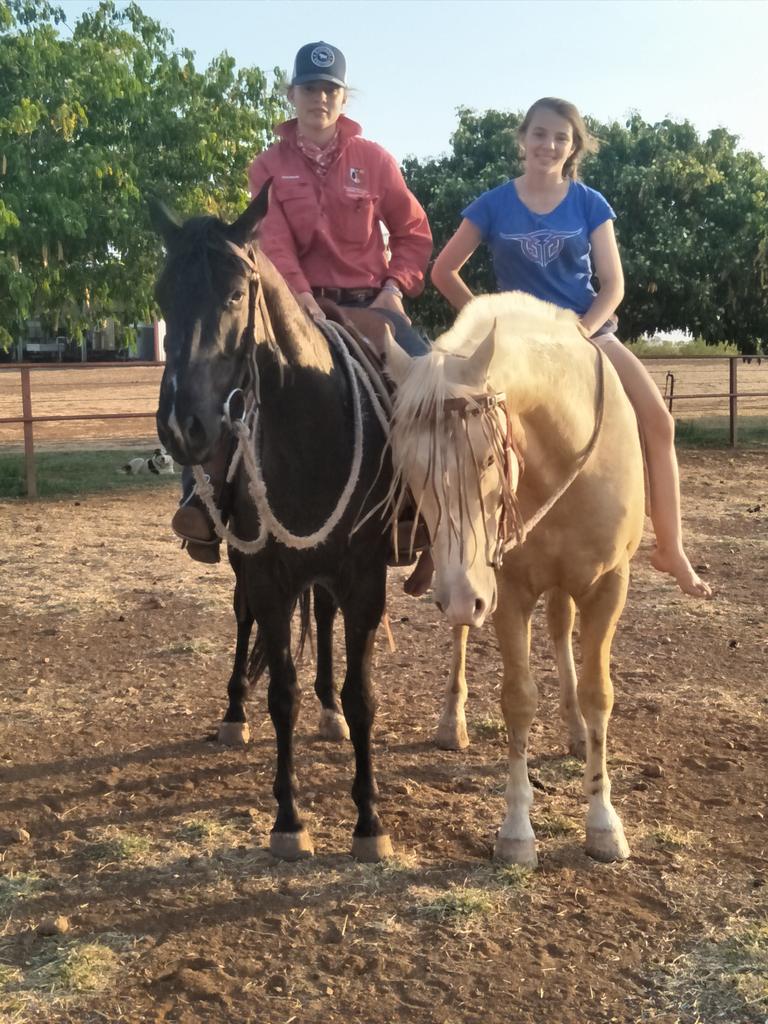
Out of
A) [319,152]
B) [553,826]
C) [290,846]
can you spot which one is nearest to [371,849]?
[290,846]

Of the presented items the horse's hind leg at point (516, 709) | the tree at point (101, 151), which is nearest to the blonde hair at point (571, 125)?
the horse's hind leg at point (516, 709)

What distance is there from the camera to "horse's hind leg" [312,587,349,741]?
14.5 feet

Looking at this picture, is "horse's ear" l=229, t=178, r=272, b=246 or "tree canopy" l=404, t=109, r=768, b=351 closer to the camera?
"horse's ear" l=229, t=178, r=272, b=246

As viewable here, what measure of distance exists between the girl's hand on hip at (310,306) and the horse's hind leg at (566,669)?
1629 mm

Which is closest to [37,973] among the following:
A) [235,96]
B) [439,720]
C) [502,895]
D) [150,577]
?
[502,895]

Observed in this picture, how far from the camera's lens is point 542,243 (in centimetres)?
377

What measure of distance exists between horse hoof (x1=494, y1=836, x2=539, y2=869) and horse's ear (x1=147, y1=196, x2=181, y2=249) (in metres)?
2.23

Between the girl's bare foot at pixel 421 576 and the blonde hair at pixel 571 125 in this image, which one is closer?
the blonde hair at pixel 571 125

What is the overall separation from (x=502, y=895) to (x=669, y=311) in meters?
14.8

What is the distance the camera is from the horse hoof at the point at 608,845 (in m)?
3.34

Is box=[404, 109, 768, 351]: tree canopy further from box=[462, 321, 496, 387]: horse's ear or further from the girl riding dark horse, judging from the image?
box=[462, 321, 496, 387]: horse's ear

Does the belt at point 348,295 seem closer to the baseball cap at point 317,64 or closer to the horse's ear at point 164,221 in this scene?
the baseball cap at point 317,64

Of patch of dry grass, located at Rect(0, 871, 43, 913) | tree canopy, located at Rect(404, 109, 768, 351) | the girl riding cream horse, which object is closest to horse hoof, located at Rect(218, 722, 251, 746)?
patch of dry grass, located at Rect(0, 871, 43, 913)

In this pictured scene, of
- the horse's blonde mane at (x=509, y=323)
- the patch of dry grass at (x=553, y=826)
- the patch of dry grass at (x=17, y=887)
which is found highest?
the horse's blonde mane at (x=509, y=323)
